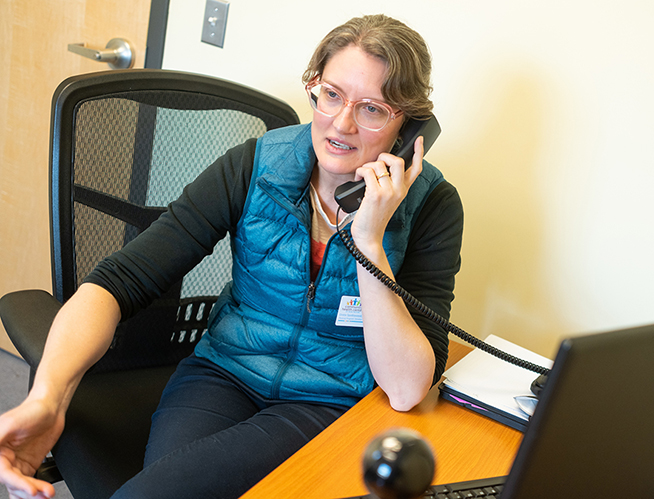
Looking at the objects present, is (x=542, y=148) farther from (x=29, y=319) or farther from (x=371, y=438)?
(x=29, y=319)

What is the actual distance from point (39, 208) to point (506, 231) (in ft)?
5.18

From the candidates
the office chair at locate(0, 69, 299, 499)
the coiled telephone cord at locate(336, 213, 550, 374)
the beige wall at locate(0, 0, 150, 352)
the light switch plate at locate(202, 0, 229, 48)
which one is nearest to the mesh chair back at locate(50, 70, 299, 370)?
the office chair at locate(0, 69, 299, 499)

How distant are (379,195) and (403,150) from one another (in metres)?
0.15

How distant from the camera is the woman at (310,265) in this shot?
1.03 m

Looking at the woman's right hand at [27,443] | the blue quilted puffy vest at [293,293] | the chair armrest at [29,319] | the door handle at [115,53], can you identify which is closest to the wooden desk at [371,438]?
the blue quilted puffy vest at [293,293]

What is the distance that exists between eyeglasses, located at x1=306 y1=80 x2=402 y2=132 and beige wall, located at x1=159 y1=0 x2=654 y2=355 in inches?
15.9

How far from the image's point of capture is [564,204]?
4.51ft

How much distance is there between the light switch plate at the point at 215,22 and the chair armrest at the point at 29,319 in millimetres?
961

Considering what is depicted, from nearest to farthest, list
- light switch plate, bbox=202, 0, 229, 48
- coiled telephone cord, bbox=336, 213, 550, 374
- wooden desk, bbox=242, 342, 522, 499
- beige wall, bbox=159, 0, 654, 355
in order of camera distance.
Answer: wooden desk, bbox=242, 342, 522, 499 < coiled telephone cord, bbox=336, 213, 550, 374 < beige wall, bbox=159, 0, 654, 355 < light switch plate, bbox=202, 0, 229, 48

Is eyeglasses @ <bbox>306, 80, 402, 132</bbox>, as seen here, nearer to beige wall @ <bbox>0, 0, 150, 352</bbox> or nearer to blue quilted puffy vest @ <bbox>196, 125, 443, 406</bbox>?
blue quilted puffy vest @ <bbox>196, 125, 443, 406</bbox>

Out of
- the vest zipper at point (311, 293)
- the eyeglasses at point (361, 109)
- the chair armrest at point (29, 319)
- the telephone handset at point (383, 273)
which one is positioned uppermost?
the eyeglasses at point (361, 109)

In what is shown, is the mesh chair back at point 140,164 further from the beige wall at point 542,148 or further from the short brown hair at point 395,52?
the beige wall at point 542,148

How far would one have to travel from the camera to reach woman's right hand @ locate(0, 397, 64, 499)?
732mm

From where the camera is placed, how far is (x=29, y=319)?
984 mm
